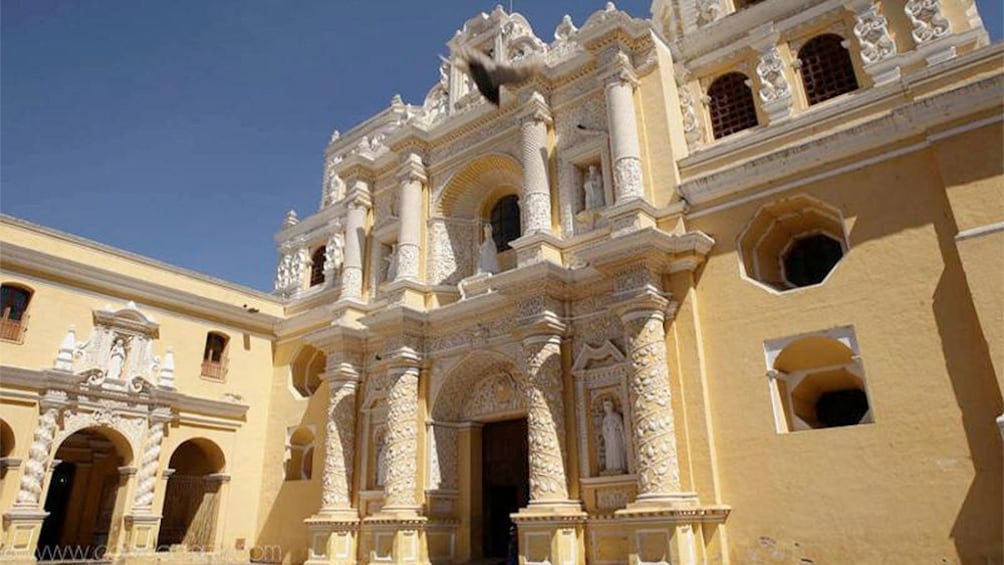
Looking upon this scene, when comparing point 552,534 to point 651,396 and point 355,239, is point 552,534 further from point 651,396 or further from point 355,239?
point 355,239

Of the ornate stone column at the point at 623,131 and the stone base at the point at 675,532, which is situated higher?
the ornate stone column at the point at 623,131

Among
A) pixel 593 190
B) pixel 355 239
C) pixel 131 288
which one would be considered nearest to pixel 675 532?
pixel 593 190

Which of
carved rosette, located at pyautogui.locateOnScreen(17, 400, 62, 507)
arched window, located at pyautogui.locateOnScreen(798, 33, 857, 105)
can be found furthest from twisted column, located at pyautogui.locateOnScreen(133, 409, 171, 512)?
arched window, located at pyautogui.locateOnScreen(798, 33, 857, 105)

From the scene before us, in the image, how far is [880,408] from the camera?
9055 millimetres

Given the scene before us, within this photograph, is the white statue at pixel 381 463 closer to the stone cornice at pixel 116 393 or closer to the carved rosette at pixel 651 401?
the stone cornice at pixel 116 393

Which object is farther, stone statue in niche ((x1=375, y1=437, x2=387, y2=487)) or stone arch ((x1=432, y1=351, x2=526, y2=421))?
stone statue in niche ((x1=375, y1=437, x2=387, y2=487))

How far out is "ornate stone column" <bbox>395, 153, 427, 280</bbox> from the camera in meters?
15.5

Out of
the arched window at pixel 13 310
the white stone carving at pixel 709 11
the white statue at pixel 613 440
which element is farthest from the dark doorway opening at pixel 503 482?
the arched window at pixel 13 310

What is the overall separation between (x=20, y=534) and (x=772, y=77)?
1691 cm

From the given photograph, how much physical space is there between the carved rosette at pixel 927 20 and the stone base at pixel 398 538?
39.5 feet

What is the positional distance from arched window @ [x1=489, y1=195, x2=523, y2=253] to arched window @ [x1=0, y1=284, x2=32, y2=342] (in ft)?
34.1

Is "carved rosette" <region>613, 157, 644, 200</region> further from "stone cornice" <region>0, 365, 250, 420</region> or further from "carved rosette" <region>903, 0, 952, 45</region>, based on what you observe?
"stone cornice" <region>0, 365, 250, 420</region>

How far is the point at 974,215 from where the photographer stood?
8.79 metres

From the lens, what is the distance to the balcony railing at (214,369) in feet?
57.9
